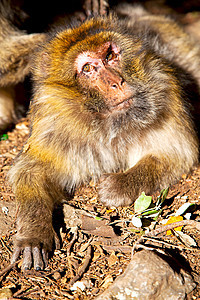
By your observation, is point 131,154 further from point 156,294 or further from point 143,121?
point 156,294

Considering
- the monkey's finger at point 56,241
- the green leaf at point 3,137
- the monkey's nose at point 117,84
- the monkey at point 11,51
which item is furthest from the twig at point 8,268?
the monkey at point 11,51

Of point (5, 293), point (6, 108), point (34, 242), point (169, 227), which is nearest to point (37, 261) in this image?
point (34, 242)

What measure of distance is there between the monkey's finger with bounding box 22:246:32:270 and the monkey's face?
130cm

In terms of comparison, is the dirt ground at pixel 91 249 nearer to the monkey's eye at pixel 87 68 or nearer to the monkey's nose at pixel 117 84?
the monkey's nose at pixel 117 84

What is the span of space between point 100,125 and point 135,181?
0.60 metres

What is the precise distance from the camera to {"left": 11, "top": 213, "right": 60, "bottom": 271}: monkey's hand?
3018 millimetres

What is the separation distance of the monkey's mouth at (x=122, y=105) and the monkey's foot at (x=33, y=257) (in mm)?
1260

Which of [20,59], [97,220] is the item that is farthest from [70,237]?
[20,59]

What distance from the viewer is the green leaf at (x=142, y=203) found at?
3.35m

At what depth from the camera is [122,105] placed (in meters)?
3.38

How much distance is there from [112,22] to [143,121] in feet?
3.58

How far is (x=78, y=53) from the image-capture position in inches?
136

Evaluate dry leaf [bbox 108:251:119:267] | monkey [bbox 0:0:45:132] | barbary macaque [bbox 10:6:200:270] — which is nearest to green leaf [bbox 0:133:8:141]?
monkey [bbox 0:0:45:132]

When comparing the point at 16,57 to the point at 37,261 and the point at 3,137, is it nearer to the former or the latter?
the point at 3,137
